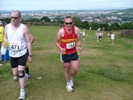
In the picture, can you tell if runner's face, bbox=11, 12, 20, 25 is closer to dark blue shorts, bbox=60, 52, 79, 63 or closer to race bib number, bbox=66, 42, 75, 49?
race bib number, bbox=66, 42, 75, 49

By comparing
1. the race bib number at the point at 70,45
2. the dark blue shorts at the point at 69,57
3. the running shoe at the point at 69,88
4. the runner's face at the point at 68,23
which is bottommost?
the running shoe at the point at 69,88

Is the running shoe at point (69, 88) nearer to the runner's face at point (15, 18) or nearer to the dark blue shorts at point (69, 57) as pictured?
the dark blue shorts at point (69, 57)

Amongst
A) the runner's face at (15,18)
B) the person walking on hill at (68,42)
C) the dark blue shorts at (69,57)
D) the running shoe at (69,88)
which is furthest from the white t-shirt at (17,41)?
the running shoe at (69,88)

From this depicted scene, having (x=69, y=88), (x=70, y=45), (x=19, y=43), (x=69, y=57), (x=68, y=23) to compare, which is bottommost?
(x=69, y=88)

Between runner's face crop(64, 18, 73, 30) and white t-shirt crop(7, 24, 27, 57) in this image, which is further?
runner's face crop(64, 18, 73, 30)

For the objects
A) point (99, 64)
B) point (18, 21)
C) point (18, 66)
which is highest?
point (18, 21)

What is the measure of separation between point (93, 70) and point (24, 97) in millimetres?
4008

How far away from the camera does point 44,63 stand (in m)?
10.9

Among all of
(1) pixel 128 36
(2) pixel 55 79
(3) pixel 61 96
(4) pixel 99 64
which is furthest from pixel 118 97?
(1) pixel 128 36

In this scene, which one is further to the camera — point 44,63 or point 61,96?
point 44,63

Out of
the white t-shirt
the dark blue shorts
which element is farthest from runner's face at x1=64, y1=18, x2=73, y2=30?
the white t-shirt

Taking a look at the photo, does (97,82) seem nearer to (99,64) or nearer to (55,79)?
(55,79)

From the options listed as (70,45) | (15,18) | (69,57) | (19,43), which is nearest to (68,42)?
(70,45)

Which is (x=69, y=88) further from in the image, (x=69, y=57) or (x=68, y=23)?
(x=68, y=23)
